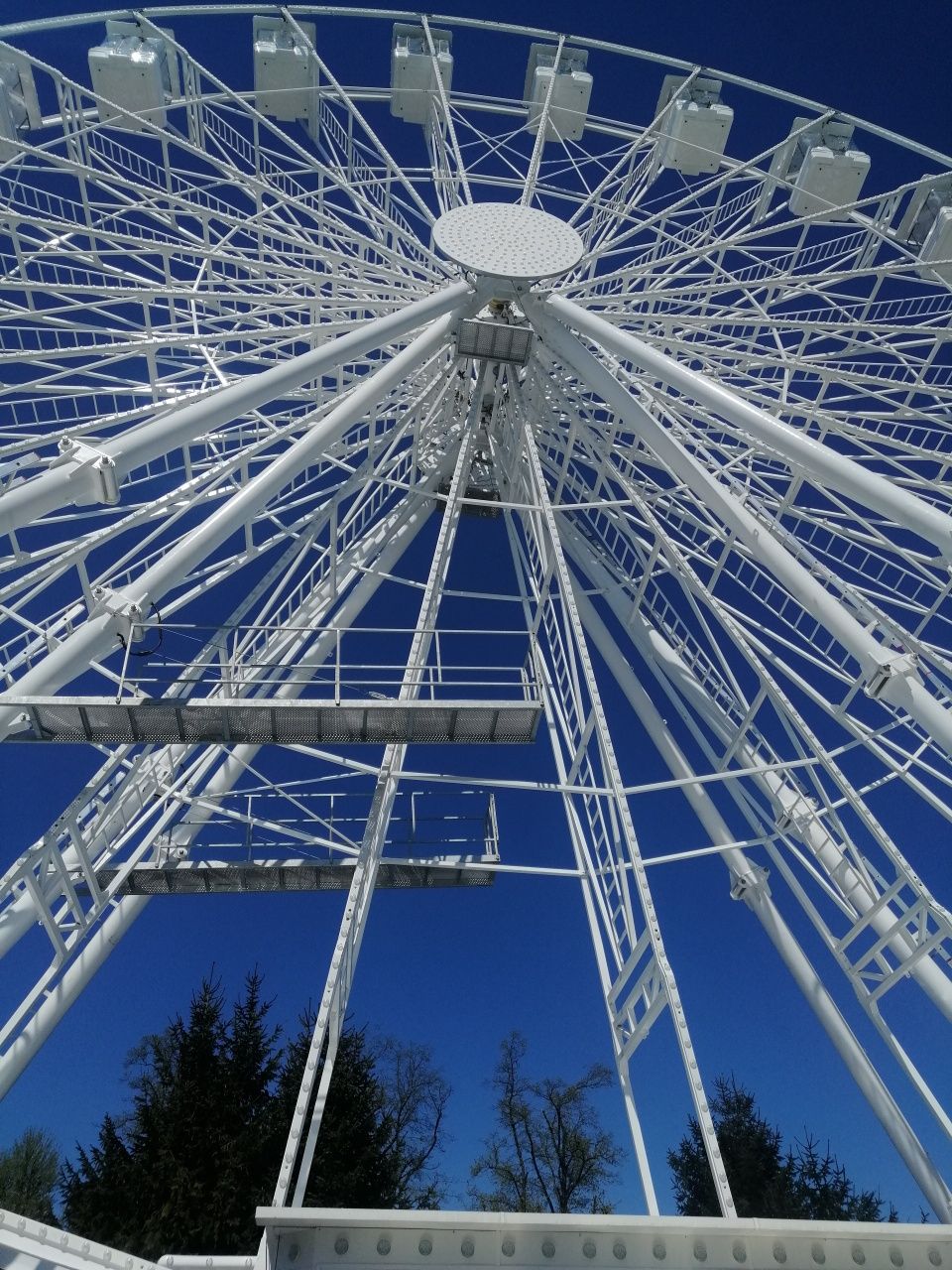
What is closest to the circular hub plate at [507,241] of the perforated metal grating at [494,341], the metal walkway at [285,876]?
the perforated metal grating at [494,341]

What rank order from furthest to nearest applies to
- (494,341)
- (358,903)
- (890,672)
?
(494,341) → (358,903) → (890,672)

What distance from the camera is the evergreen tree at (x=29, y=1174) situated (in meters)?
28.1

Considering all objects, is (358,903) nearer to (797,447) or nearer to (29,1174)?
(797,447)

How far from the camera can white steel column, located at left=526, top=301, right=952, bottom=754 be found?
343 inches

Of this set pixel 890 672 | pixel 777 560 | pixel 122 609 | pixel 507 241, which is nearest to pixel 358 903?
pixel 122 609

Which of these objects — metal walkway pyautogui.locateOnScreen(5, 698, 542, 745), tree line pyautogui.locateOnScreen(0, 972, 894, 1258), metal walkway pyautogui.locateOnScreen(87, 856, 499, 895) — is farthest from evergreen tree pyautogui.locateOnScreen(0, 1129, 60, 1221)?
metal walkway pyautogui.locateOnScreen(5, 698, 542, 745)

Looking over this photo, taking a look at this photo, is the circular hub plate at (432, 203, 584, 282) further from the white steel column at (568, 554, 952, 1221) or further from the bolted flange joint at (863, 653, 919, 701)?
the bolted flange joint at (863, 653, 919, 701)

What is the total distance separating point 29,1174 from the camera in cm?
3123

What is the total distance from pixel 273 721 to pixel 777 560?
19.4 ft

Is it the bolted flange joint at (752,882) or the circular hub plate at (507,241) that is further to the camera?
the circular hub plate at (507,241)

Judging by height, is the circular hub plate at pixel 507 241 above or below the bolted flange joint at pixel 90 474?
above

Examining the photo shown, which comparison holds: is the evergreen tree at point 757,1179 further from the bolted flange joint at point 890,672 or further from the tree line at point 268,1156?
the bolted flange joint at point 890,672

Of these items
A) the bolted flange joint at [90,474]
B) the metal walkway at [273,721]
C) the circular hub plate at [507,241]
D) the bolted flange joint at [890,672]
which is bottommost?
the bolted flange joint at [890,672]

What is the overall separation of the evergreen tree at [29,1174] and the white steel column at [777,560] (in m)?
→ 28.3
